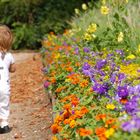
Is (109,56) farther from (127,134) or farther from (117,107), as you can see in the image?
(127,134)

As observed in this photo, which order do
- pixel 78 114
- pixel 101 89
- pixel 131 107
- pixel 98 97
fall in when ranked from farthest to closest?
pixel 98 97
pixel 101 89
pixel 78 114
pixel 131 107

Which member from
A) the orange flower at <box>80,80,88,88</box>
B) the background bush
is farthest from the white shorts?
the background bush

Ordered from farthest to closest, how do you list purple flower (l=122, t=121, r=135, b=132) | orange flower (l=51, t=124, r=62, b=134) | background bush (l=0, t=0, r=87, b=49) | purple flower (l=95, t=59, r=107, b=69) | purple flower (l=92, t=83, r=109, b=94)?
1. background bush (l=0, t=0, r=87, b=49)
2. purple flower (l=95, t=59, r=107, b=69)
3. purple flower (l=92, t=83, r=109, b=94)
4. orange flower (l=51, t=124, r=62, b=134)
5. purple flower (l=122, t=121, r=135, b=132)

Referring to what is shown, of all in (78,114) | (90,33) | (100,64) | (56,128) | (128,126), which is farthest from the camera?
(90,33)

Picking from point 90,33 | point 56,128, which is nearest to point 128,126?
point 56,128

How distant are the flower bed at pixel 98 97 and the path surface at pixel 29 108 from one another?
389mm

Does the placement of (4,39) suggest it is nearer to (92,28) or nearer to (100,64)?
(100,64)

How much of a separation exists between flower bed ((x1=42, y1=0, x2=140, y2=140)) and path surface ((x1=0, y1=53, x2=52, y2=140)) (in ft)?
1.28

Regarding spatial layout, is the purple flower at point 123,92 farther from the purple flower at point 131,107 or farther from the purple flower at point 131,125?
the purple flower at point 131,125

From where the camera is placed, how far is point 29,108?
27.3ft

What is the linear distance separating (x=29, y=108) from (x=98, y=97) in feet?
9.82

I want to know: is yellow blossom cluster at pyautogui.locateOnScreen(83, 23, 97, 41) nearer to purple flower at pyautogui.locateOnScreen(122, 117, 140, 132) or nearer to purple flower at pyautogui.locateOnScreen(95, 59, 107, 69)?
purple flower at pyautogui.locateOnScreen(95, 59, 107, 69)

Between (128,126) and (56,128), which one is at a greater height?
(128,126)

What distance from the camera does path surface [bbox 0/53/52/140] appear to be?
6621 millimetres
